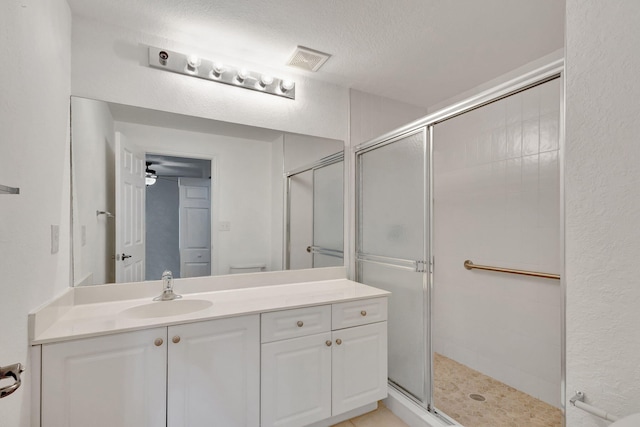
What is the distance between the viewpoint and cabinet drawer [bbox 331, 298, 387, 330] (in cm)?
175

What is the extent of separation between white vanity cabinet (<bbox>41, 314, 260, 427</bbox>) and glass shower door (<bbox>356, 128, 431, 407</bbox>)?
1040mm

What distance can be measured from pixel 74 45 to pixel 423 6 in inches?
73.1

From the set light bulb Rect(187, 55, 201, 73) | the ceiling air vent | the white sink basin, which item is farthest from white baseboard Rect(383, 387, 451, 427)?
light bulb Rect(187, 55, 201, 73)

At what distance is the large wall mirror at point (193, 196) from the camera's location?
1.64 meters

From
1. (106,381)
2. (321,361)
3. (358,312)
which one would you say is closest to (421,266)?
(358,312)

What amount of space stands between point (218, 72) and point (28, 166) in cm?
118

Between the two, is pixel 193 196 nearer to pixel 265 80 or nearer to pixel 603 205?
pixel 265 80

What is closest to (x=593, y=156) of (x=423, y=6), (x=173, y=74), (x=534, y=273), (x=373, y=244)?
(x=423, y=6)

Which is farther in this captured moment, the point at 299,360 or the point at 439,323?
the point at 439,323

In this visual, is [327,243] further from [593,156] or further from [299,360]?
[593,156]

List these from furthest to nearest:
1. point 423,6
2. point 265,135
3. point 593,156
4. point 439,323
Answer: point 439,323 → point 265,135 → point 423,6 → point 593,156

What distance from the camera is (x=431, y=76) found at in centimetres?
226

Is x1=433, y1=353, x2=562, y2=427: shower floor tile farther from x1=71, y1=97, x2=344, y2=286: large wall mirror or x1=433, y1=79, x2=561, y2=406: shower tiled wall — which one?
x1=71, y1=97, x2=344, y2=286: large wall mirror

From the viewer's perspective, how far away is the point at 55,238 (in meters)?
1.35
